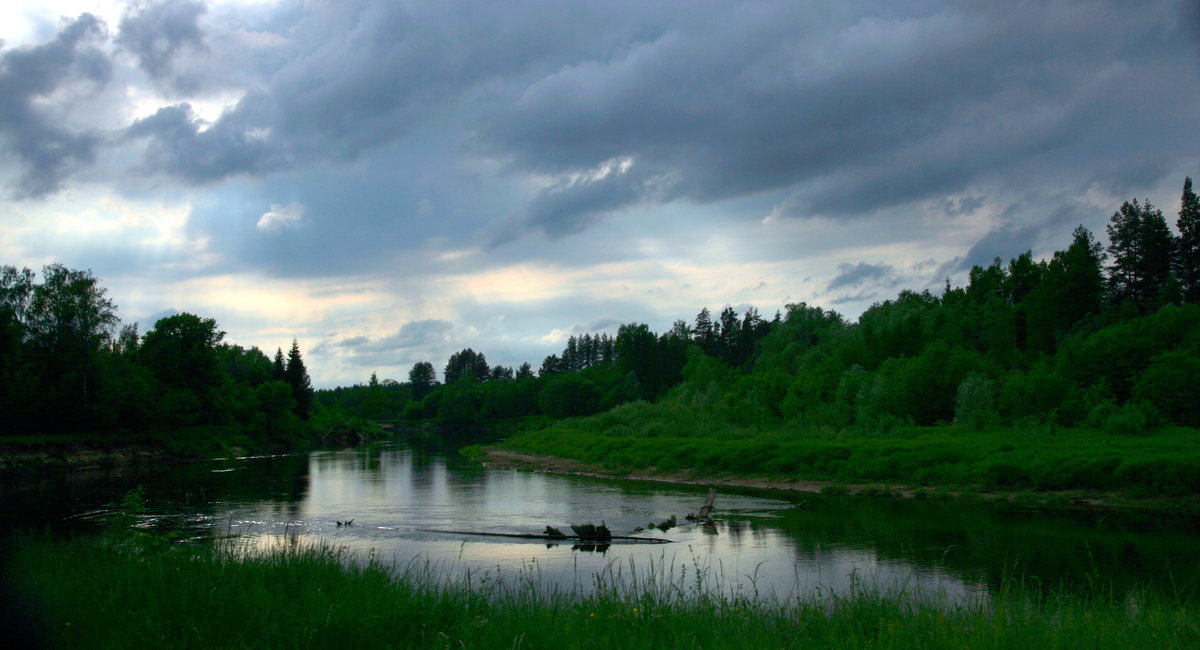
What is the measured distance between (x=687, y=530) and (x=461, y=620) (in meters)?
21.5

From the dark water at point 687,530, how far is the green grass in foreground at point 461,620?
2.11 m

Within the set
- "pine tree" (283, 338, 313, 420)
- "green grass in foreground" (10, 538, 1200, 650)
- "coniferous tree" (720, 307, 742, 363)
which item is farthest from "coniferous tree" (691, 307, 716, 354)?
"green grass in foreground" (10, 538, 1200, 650)

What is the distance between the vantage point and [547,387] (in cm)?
16862

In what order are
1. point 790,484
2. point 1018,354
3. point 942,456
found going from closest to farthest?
point 942,456
point 790,484
point 1018,354

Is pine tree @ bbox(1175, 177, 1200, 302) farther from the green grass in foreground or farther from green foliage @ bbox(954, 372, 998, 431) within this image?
the green grass in foreground

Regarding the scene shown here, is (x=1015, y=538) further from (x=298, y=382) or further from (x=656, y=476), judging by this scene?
(x=298, y=382)

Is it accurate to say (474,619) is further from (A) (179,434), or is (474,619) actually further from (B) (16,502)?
(A) (179,434)

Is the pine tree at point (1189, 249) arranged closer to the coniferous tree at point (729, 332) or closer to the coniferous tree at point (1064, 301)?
the coniferous tree at point (1064, 301)

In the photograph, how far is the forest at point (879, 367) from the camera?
49.2m

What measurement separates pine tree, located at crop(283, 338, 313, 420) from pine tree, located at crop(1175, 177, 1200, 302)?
109 meters

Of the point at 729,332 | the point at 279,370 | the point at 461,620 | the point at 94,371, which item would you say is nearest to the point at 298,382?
the point at 279,370

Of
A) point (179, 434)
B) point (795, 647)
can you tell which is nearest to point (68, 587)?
point (795, 647)

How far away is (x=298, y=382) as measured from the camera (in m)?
124

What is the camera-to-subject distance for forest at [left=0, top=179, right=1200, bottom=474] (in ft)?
161
